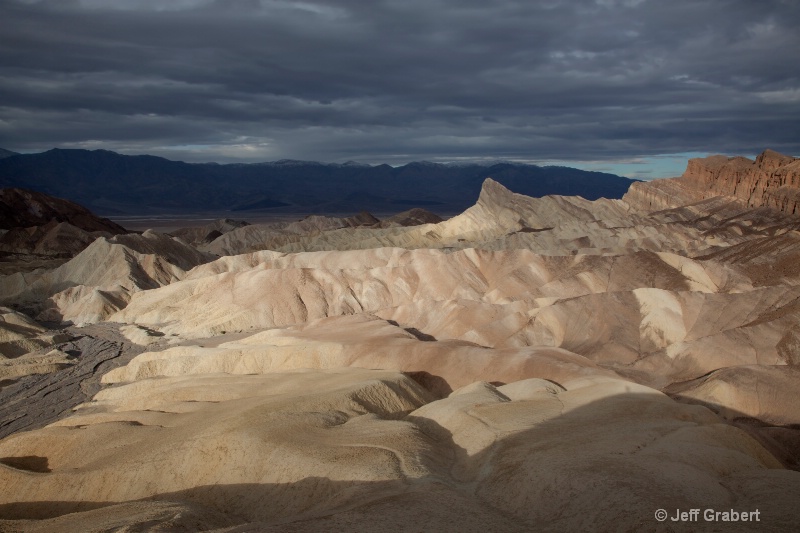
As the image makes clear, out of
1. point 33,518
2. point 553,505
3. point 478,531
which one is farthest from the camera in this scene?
point 33,518

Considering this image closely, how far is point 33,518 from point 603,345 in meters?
31.1

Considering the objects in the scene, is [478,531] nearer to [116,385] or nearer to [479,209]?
[116,385]

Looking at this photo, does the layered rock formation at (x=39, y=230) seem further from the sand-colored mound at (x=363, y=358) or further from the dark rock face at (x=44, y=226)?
the sand-colored mound at (x=363, y=358)

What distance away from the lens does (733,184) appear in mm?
93625

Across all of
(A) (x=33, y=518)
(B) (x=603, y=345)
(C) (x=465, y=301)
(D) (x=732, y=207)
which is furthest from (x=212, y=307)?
(D) (x=732, y=207)

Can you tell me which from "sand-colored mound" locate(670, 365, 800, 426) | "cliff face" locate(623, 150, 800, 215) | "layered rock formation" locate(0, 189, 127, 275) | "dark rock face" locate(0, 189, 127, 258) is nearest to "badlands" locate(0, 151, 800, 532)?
"sand-colored mound" locate(670, 365, 800, 426)

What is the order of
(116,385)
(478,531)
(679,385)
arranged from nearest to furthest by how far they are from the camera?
(478,531)
(679,385)
(116,385)

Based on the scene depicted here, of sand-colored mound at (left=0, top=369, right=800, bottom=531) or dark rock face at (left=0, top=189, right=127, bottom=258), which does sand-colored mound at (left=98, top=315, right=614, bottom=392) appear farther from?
dark rock face at (left=0, top=189, right=127, bottom=258)

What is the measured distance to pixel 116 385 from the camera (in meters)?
38.9

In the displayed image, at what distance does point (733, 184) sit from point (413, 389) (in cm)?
7883

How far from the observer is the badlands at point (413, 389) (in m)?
18.2

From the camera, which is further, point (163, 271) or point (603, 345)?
point (163, 271)

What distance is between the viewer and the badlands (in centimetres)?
1816

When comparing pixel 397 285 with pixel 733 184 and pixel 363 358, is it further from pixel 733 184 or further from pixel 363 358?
pixel 733 184
